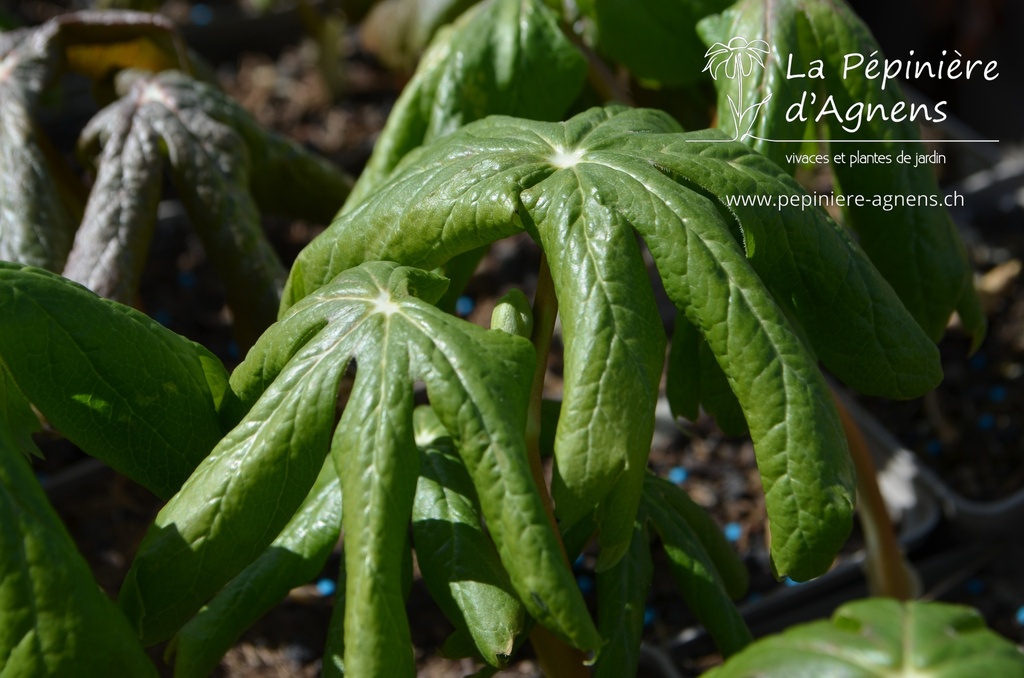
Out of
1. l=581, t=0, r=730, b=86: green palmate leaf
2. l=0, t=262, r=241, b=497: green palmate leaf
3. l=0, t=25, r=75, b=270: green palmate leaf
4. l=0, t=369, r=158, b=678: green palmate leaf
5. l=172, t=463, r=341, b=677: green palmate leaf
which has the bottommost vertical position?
l=172, t=463, r=341, b=677: green palmate leaf

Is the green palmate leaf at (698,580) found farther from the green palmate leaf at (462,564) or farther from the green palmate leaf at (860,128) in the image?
the green palmate leaf at (860,128)

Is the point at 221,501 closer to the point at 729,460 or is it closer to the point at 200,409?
the point at 200,409

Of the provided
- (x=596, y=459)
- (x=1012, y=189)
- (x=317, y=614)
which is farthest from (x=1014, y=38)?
(x=596, y=459)

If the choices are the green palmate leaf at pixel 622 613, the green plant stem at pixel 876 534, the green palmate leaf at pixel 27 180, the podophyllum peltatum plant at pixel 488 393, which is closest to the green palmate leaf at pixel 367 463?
the podophyllum peltatum plant at pixel 488 393

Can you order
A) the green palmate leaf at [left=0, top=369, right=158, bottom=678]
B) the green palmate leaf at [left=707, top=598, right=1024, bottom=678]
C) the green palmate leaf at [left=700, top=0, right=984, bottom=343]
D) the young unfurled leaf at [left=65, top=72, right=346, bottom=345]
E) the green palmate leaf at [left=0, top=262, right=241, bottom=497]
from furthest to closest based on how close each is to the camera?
the young unfurled leaf at [left=65, top=72, right=346, bottom=345], the green palmate leaf at [left=700, top=0, right=984, bottom=343], the green palmate leaf at [left=0, top=262, right=241, bottom=497], the green palmate leaf at [left=0, top=369, right=158, bottom=678], the green palmate leaf at [left=707, top=598, right=1024, bottom=678]

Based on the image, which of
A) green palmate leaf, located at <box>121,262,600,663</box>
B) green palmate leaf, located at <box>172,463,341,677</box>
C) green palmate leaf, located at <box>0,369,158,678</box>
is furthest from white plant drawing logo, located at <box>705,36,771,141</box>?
green palmate leaf, located at <box>0,369,158,678</box>

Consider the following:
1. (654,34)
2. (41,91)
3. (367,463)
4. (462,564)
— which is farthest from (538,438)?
(41,91)

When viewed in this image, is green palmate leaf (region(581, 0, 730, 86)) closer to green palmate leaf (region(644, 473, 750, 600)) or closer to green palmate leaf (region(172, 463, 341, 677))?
green palmate leaf (region(644, 473, 750, 600))
